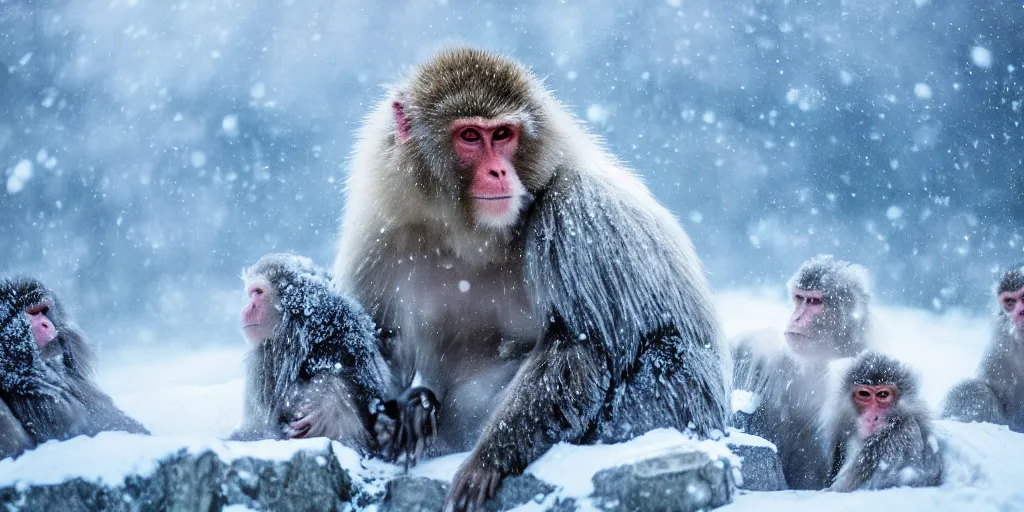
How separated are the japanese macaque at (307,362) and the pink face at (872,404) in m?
1.70

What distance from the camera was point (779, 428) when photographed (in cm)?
381

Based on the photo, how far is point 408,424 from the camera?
2574 mm

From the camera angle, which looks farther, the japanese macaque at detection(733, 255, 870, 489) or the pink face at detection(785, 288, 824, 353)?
the pink face at detection(785, 288, 824, 353)

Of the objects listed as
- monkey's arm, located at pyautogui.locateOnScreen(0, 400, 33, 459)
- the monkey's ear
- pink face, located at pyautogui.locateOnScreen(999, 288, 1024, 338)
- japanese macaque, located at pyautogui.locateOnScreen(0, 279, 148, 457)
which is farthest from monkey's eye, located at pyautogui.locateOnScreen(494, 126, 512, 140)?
pink face, located at pyautogui.locateOnScreen(999, 288, 1024, 338)

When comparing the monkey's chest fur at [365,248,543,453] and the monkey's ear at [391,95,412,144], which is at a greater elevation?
the monkey's ear at [391,95,412,144]

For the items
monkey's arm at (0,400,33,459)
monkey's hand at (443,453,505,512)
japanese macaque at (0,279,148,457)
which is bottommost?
monkey's hand at (443,453,505,512)

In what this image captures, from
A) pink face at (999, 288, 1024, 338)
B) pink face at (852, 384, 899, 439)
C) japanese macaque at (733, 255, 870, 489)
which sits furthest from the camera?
pink face at (999, 288, 1024, 338)

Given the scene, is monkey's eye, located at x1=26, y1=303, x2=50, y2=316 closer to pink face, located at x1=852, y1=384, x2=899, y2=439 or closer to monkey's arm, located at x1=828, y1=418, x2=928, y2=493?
monkey's arm, located at x1=828, y1=418, x2=928, y2=493

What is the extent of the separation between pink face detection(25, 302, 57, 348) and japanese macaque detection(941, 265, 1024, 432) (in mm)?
3641

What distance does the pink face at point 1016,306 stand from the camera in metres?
4.27

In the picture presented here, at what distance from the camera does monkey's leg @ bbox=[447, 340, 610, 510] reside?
2.16 meters

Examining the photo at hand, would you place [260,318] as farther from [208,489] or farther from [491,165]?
[491,165]

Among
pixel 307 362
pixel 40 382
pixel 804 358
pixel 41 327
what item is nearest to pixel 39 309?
pixel 41 327

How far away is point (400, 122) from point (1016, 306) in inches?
126
